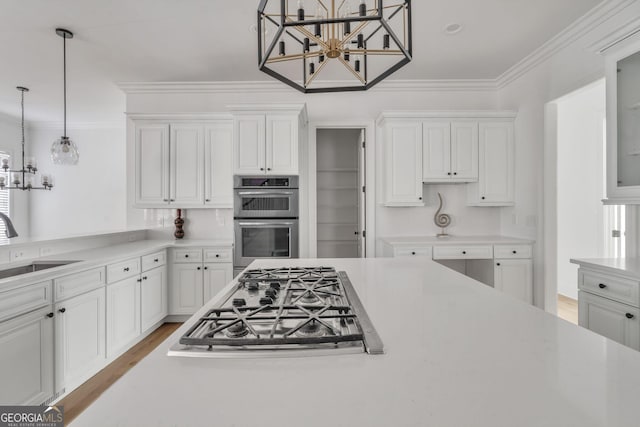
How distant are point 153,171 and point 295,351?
3512 mm

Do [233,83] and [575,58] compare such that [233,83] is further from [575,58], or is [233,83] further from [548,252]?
[548,252]

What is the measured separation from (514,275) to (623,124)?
1766 millimetres

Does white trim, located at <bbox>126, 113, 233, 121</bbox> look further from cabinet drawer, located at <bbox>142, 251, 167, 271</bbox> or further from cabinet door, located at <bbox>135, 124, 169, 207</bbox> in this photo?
cabinet drawer, located at <bbox>142, 251, 167, 271</bbox>

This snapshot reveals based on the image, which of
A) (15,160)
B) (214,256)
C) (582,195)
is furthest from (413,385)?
(15,160)

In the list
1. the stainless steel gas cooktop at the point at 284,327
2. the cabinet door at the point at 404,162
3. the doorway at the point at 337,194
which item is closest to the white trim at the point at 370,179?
the cabinet door at the point at 404,162

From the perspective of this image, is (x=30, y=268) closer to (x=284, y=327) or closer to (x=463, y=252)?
(x=284, y=327)

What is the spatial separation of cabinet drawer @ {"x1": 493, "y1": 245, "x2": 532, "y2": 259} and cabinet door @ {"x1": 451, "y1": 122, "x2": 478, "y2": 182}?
0.81 m

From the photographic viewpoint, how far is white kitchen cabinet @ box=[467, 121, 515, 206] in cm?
349

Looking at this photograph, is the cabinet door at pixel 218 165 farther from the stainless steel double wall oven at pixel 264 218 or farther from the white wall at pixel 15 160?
the white wall at pixel 15 160

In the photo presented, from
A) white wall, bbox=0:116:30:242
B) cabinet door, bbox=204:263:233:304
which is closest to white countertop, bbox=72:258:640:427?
cabinet door, bbox=204:263:233:304

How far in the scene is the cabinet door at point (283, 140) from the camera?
3.24 meters

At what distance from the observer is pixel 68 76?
362 cm

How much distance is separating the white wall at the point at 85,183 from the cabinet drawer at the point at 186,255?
3.14m

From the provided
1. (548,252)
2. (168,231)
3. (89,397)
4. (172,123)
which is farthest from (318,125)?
(89,397)
